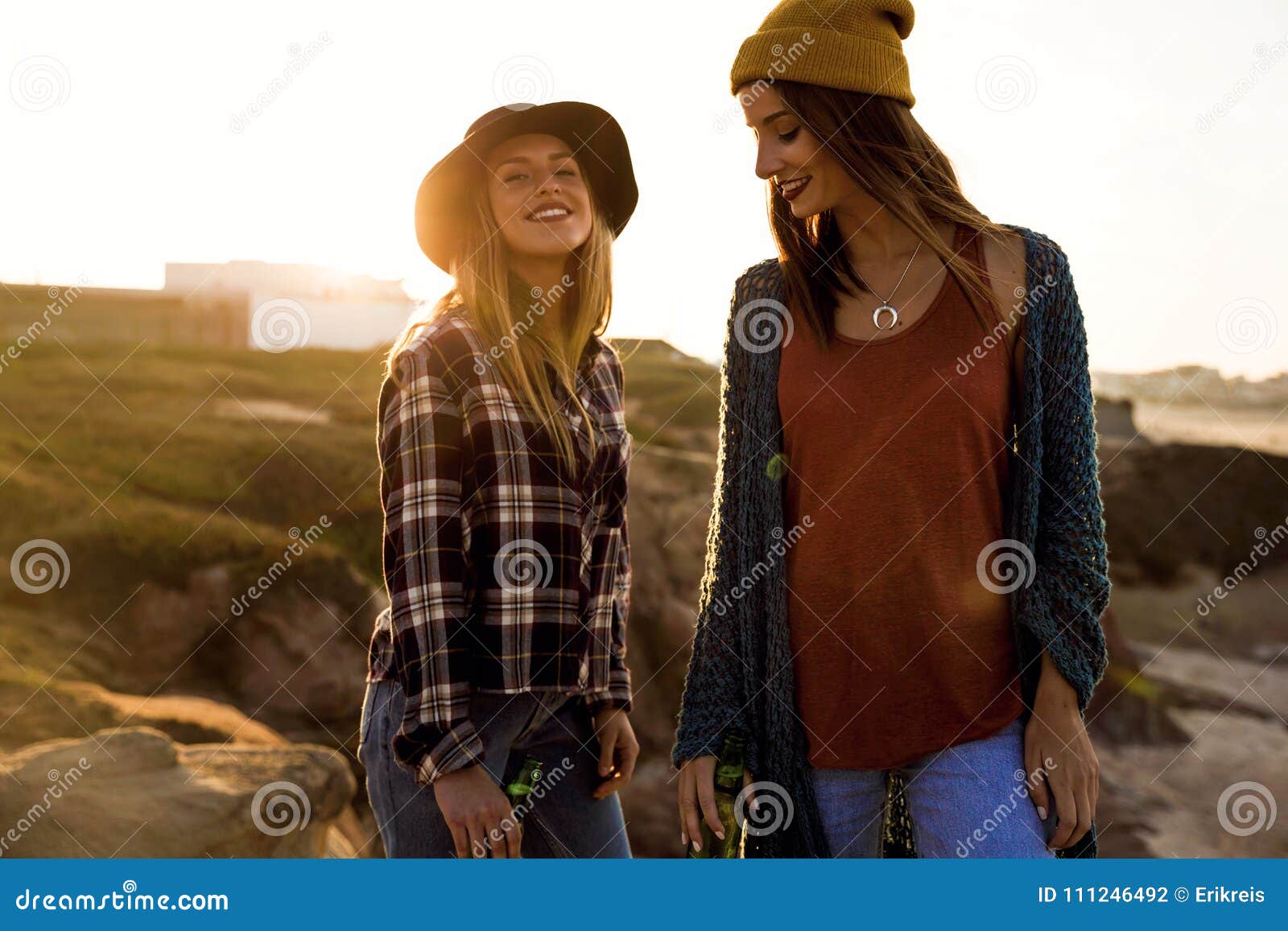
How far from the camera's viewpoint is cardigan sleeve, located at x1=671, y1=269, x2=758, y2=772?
2.25 metres

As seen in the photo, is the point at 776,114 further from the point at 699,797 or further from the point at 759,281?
the point at 699,797

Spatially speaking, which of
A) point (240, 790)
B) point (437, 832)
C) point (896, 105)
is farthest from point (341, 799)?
point (896, 105)

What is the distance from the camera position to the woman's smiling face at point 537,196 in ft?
8.30

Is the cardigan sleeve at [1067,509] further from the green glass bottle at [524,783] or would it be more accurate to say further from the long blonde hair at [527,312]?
the green glass bottle at [524,783]

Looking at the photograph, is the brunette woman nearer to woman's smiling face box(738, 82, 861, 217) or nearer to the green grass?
woman's smiling face box(738, 82, 861, 217)

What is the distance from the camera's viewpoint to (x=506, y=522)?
2271 mm

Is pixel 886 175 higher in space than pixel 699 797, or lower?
higher

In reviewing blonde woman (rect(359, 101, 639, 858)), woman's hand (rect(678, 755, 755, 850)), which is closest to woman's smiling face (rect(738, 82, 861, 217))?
blonde woman (rect(359, 101, 639, 858))

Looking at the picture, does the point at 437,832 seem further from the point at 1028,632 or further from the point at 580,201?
the point at 580,201

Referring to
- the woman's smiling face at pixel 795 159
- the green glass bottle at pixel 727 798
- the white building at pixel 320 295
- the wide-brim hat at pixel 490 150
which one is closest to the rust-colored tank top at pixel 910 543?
the green glass bottle at pixel 727 798

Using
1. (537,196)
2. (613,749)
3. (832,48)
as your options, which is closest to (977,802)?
(613,749)

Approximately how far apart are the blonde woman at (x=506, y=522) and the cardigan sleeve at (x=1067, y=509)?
1006mm

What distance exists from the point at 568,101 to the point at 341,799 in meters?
3.86

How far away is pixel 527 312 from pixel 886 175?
900mm
